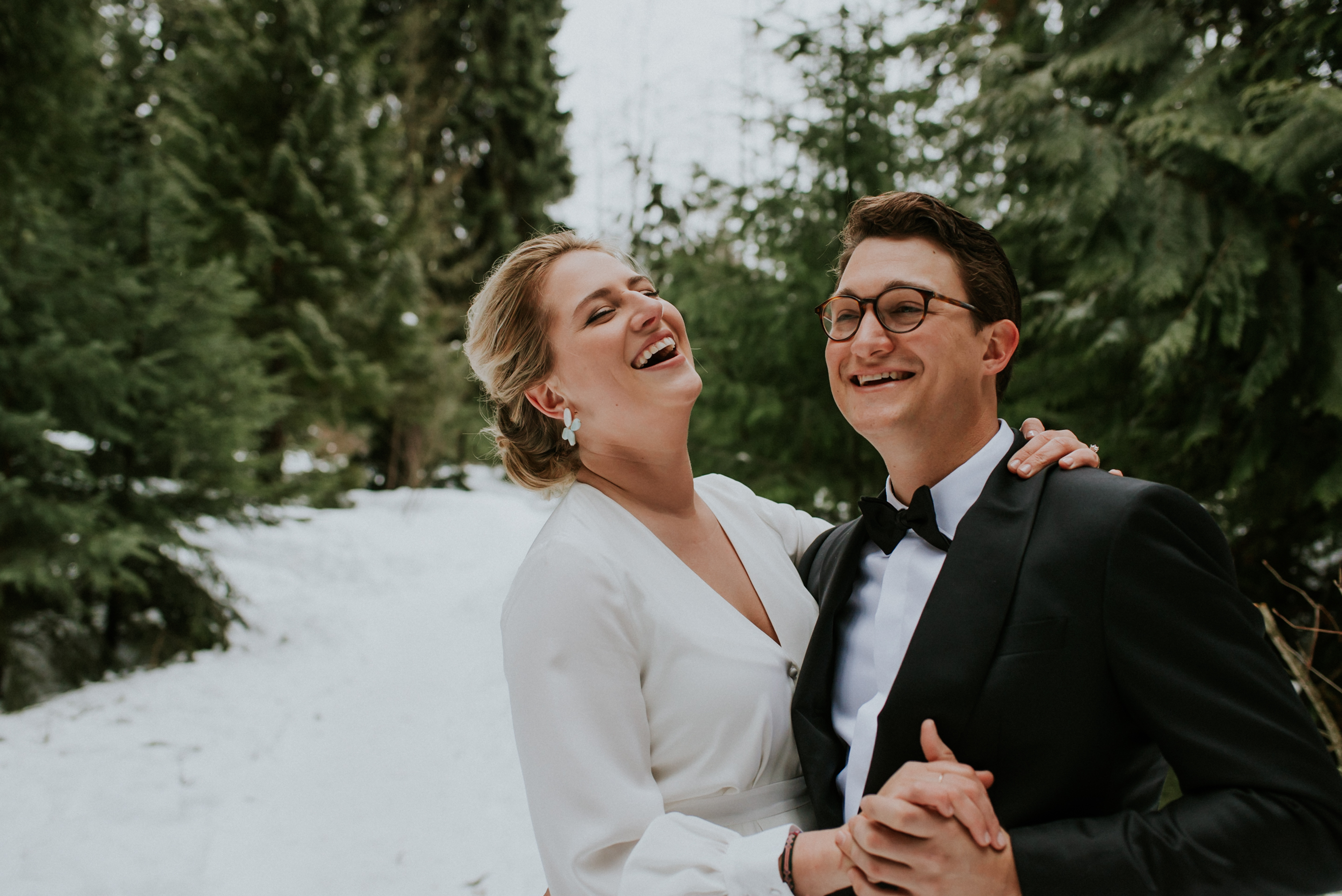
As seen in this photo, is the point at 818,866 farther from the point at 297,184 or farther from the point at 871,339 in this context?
the point at 297,184

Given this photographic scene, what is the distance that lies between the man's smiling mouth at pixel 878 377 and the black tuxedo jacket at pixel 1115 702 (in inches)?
13.8

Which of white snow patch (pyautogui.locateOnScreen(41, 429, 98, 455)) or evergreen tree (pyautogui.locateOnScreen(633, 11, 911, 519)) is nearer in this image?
evergreen tree (pyautogui.locateOnScreen(633, 11, 911, 519))

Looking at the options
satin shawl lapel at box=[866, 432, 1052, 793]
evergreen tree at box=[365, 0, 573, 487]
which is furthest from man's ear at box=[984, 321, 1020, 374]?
evergreen tree at box=[365, 0, 573, 487]

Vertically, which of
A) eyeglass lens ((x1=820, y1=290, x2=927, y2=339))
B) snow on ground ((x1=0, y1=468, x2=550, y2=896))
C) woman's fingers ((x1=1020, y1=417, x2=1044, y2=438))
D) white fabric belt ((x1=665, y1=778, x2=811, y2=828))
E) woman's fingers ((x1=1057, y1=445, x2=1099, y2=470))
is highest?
eyeglass lens ((x1=820, y1=290, x2=927, y2=339))

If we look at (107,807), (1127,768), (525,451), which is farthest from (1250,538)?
(107,807)

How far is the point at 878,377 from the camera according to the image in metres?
1.85

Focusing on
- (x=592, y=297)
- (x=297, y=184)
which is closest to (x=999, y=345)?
(x=592, y=297)

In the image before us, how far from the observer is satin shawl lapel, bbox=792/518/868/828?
1752 mm

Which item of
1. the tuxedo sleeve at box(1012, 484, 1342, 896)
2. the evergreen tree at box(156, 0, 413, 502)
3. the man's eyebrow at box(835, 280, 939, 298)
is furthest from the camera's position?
the evergreen tree at box(156, 0, 413, 502)

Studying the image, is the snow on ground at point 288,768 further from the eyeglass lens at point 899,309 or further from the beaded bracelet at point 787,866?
the eyeglass lens at point 899,309

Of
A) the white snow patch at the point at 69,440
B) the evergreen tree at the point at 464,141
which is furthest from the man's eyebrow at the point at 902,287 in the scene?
the evergreen tree at the point at 464,141

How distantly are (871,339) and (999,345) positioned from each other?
342 millimetres

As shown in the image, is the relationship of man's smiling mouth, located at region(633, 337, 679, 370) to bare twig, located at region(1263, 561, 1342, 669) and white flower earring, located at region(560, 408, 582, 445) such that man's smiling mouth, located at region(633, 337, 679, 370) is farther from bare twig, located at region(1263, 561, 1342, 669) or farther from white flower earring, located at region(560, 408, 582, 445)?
bare twig, located at region(1263, 561, 1342, 669)

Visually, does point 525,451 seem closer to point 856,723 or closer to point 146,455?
point 856,723
